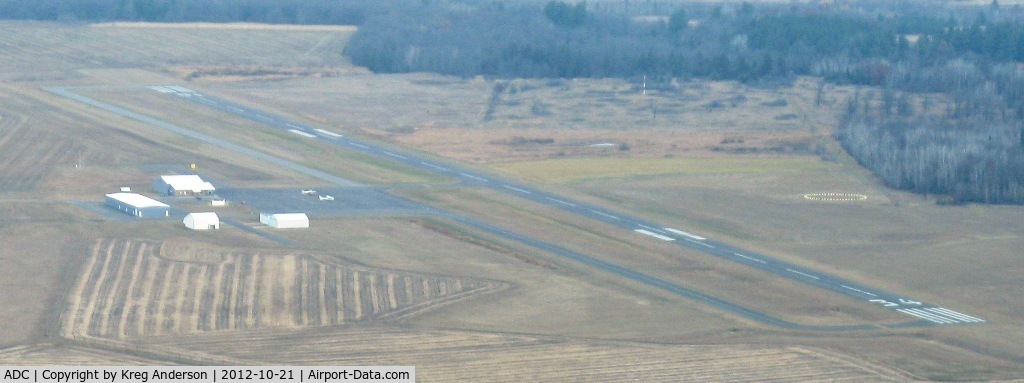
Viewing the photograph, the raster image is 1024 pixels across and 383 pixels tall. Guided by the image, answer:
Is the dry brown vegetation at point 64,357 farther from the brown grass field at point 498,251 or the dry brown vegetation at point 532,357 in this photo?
the dry brown vegetation at point 532,357

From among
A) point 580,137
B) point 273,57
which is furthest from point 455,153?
point 273,57

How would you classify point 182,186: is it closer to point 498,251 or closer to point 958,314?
point 498,251

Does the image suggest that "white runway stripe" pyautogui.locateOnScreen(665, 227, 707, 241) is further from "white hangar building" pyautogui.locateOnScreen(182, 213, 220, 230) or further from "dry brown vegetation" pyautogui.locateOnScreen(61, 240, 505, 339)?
"white hangar building" pyautogui.locateOnScreen(182, 213, 220, 230)

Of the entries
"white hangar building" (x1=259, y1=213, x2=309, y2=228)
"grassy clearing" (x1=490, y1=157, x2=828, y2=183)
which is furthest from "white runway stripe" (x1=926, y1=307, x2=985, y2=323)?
"grassy clearing" (x1=490, y1=157, x2=828, y2=183)

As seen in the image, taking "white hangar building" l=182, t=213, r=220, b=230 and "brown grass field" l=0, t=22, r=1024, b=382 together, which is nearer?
"brown grass field" l=0, t=22, r=1024, b=382

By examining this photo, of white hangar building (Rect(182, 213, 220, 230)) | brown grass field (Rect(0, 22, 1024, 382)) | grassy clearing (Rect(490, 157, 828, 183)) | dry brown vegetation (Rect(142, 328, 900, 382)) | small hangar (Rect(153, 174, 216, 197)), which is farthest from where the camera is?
grassy clearing (Rect(490, 157, 828, 183))

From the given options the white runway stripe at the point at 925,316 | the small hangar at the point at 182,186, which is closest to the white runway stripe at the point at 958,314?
the white runway stripe at the point at 925,316

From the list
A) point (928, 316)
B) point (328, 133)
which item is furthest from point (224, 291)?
point (328, 133)

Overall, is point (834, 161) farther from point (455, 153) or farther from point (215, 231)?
point (215, 231)
